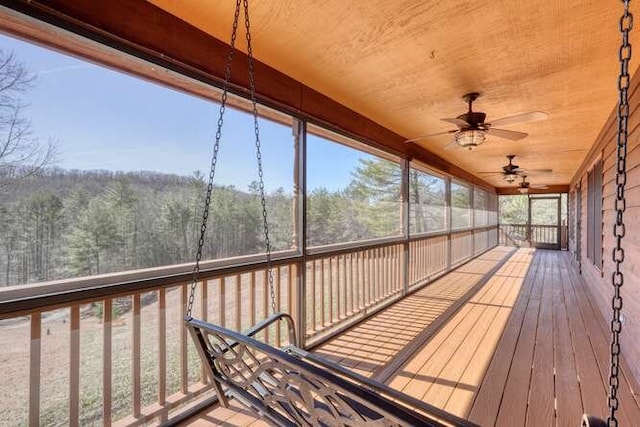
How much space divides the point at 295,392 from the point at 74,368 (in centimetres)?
117

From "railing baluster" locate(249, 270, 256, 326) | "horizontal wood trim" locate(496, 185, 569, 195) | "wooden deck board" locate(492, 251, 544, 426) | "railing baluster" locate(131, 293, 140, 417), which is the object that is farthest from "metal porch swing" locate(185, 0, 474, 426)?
"horizontal wood trim" locate(496, 185, 569, 195)

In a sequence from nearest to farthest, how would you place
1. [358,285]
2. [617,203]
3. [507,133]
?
[617,203] → [507,133] → [358,285]

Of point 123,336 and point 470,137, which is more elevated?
point 470,137

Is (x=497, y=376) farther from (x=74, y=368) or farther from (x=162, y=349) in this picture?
(x=74, y=368)

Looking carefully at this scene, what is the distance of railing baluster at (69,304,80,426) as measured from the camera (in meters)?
1.60

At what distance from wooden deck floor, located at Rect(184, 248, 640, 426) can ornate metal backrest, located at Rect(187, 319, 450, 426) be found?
0.74 meters

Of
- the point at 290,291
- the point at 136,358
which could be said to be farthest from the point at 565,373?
the point at 136,358

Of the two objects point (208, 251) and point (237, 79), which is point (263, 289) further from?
point (237, 79)

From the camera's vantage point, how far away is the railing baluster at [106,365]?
1719 mm

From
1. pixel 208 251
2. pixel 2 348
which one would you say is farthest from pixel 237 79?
pixel 2 348

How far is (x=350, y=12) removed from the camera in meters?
1.88

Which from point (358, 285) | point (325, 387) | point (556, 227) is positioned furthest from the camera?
point (556, 227)

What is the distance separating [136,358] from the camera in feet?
6.09

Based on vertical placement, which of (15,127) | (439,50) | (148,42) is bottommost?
(15,127)
